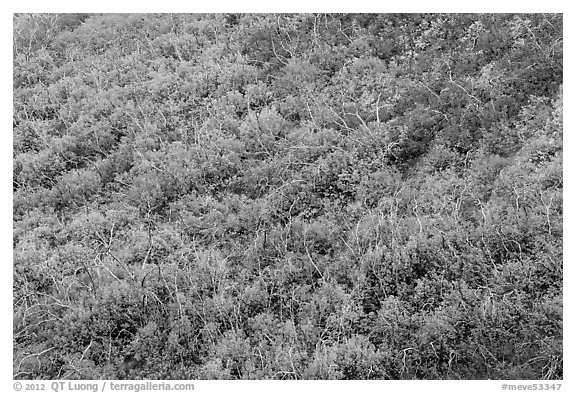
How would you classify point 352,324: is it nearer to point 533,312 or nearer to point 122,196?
point 533,312

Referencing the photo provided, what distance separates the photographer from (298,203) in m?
10.7

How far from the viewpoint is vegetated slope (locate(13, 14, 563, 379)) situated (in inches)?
346

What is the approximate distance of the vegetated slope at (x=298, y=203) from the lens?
8.80 metres

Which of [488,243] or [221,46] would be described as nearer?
[488,243]

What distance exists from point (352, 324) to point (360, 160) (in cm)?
334

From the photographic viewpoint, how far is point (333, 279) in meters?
9.46

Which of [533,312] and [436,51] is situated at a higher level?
[436,51]

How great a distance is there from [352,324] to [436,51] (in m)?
6.59
